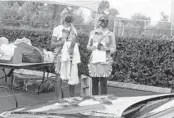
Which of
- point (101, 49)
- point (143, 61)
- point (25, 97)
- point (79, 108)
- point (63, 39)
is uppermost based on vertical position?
point (63, 39)

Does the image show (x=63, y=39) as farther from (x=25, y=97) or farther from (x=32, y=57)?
(x=25, y=97)

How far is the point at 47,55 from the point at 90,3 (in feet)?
14.6

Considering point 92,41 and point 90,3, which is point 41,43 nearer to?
point 90,3

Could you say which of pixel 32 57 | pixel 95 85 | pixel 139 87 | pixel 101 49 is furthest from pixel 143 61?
pixel 32 57

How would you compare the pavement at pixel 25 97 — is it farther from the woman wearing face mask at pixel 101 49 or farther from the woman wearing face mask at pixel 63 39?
the woman wearing face mask at pixel 101 49

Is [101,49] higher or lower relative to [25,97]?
higher

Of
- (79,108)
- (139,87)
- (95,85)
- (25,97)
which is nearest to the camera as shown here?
(79,108)

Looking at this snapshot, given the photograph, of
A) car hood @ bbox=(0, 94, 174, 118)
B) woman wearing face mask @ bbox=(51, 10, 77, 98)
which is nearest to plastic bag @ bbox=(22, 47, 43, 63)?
woman wearing face mask @ bbox=(51, 10, 77, 98)

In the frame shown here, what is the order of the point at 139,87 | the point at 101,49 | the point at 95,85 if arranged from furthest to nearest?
1. the point at 139,87
2. the point at 95,85
3. the point at 101,49

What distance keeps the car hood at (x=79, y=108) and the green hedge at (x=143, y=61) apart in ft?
23.5

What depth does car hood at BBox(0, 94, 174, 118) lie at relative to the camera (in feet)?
8.02

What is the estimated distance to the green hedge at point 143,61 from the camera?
9945 mm

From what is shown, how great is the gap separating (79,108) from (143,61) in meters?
7.83

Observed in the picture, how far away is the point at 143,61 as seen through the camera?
10.3m
